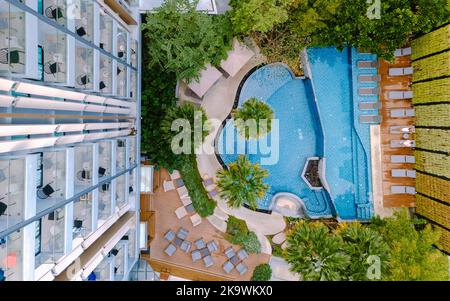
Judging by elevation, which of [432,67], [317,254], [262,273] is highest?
[432,67]

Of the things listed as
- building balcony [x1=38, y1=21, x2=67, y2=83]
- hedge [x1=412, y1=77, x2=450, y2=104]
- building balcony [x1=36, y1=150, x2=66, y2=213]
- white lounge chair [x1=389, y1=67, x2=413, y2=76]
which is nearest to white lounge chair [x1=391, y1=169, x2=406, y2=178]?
hedge [x1=412, y1=77, x2=450, y2=104]

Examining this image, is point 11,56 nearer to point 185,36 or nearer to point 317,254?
point 185,36

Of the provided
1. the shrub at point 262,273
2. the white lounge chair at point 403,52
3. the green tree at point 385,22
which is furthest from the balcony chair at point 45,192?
the white lounge chair at point 403,52

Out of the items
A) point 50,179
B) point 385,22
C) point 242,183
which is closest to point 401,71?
point 385,22

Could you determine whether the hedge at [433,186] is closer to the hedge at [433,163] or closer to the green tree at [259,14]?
the hedge at [433,163]

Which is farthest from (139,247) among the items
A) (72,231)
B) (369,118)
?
(369,118)

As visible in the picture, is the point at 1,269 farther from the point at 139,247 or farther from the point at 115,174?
the point at 139,247
